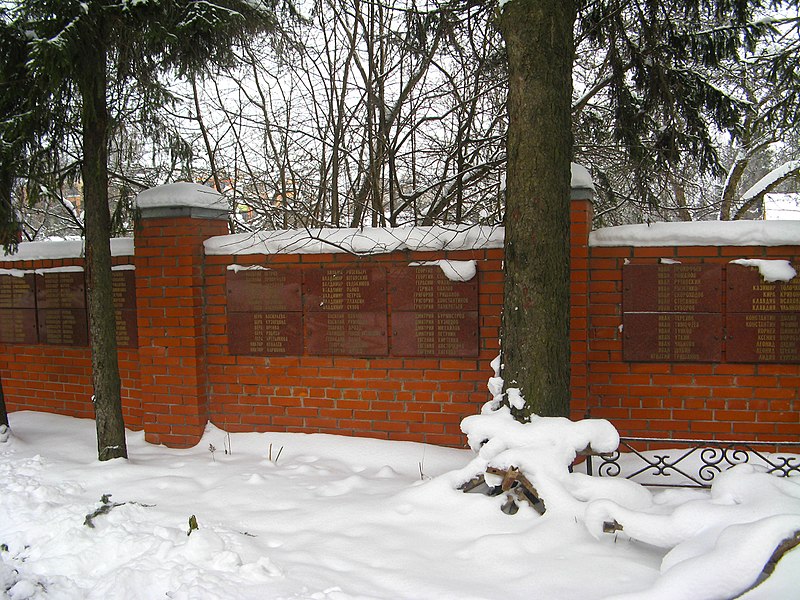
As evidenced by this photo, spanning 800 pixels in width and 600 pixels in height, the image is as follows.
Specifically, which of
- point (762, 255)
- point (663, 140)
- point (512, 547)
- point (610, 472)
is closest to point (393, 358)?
point (610, 472)

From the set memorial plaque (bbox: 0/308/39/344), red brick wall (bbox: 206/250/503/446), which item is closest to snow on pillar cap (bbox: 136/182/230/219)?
red brick wall (bbox: 206/250/503/446)

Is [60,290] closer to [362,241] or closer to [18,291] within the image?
[18,291]

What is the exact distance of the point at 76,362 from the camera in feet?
20.2

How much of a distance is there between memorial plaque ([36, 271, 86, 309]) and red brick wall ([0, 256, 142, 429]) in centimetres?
11

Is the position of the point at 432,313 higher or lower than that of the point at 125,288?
lower

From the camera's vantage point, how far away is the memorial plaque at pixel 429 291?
15.5ft

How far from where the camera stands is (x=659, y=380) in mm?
4543

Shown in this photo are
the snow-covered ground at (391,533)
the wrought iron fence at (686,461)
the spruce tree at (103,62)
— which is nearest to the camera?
the snow-covered ground at (391,533)

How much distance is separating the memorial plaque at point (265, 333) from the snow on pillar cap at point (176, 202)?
938 millimetres

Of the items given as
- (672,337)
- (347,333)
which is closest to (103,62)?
(347,333)

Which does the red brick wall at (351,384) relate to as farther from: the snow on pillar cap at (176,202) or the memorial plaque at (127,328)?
the memorial plaque at (127,328)

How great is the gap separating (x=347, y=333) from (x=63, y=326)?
3.25 meters

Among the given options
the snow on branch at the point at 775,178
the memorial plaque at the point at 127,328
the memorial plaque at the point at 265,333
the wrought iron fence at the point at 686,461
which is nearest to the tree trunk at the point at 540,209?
the wrought iron fence at the point at 686,461

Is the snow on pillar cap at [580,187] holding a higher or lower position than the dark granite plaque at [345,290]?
higher
